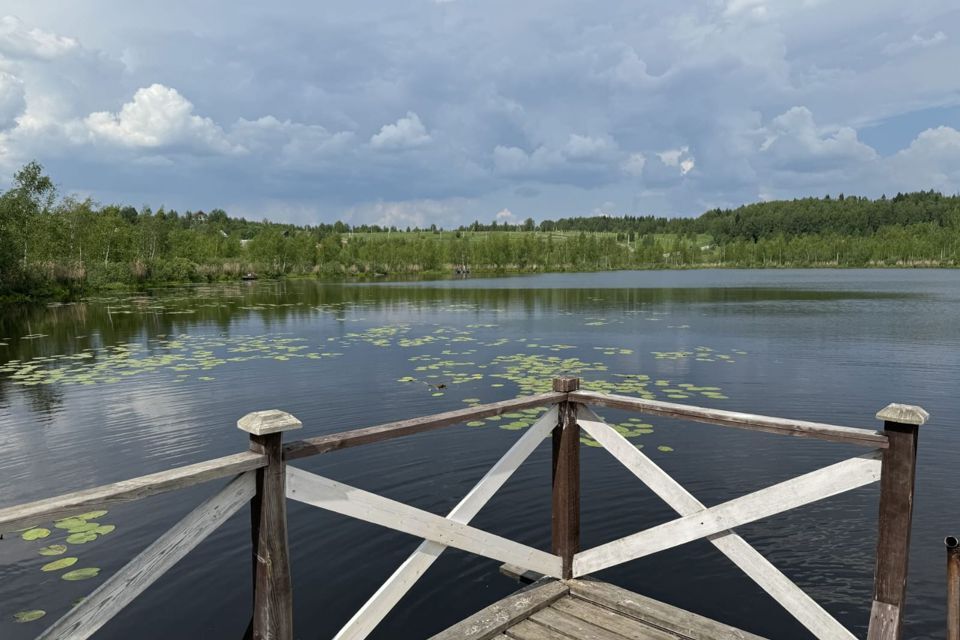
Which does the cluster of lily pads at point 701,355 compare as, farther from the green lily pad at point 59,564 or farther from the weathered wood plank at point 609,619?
the green lily pad at point 59,564

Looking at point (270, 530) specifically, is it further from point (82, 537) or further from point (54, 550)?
point (82, 537)

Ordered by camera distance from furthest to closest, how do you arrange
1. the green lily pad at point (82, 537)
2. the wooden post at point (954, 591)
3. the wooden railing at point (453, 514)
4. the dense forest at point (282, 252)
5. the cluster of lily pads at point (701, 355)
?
the dense forest at point (282, 252), the cluster of lily pads at point (701, 355), the green lily pad at point (82, 537), the wooden post at point (954, 591), the wooden railing at point (453, 514)

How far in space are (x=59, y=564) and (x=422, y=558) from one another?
538cm

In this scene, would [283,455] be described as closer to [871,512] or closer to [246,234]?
[871,512]

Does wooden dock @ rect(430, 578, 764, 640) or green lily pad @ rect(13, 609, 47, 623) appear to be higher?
wooden dock @ rect(430, 578, 764, 640)

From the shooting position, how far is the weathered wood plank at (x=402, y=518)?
11.3ft

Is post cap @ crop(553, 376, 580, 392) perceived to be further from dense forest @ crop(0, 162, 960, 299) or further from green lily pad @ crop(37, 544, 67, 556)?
dense forest @ crop(0, 162, 960, 299)

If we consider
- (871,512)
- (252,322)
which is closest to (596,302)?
(252,322)

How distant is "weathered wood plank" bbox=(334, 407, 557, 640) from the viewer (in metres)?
3.86

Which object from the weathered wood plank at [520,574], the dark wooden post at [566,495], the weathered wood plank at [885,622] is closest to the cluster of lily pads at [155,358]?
the weathered wood plank at [520,574]

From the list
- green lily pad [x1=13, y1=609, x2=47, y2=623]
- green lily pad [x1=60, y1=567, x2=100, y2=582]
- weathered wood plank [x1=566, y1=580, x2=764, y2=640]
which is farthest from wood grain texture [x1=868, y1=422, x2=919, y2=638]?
green lily pad [x1=60, y1=567, x2=100, y2=582]

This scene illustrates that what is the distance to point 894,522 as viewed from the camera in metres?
3.60

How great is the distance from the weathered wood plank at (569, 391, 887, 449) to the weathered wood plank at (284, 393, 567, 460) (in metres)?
0.45

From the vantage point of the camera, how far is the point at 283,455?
3.29 m
